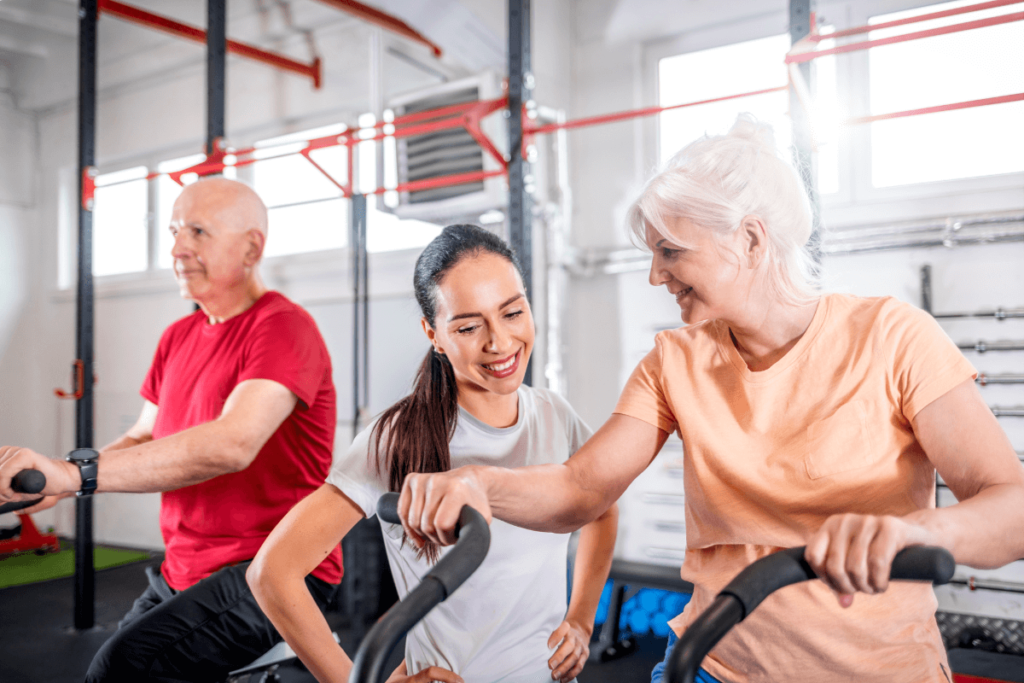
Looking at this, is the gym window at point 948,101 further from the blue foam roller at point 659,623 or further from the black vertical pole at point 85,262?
the black vertical pole at point 85,262

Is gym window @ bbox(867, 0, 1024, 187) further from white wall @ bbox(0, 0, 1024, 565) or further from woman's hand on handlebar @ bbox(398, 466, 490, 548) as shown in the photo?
→ woman's hand on handlebar @ bbox(398, 466, 490, 548)

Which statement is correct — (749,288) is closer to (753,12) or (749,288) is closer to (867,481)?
(867,481)

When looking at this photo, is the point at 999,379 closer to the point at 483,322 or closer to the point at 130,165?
the point at 483,322

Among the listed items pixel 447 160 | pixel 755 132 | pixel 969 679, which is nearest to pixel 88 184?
pixel 447 160

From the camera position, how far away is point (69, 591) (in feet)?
15.5

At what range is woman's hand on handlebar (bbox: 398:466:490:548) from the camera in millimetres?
909

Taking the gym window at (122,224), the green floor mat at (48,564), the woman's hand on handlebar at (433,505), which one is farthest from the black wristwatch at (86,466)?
the gym window at (122,224)

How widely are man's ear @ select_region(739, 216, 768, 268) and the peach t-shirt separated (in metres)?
0.14

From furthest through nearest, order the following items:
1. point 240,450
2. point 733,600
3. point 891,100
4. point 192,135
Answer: point 192,135 → point 891,100 → point 240,450 → point 733,600

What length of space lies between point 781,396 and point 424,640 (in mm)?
762

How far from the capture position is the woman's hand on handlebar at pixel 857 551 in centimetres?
74

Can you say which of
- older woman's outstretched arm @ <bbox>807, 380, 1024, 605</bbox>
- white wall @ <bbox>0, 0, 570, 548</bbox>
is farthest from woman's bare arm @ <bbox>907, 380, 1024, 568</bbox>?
white wall @ <bbox>0, 0, 570, 548</bbox>

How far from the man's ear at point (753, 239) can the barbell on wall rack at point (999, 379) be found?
2656 millimetres

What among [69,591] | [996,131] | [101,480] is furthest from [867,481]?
[69,591]
